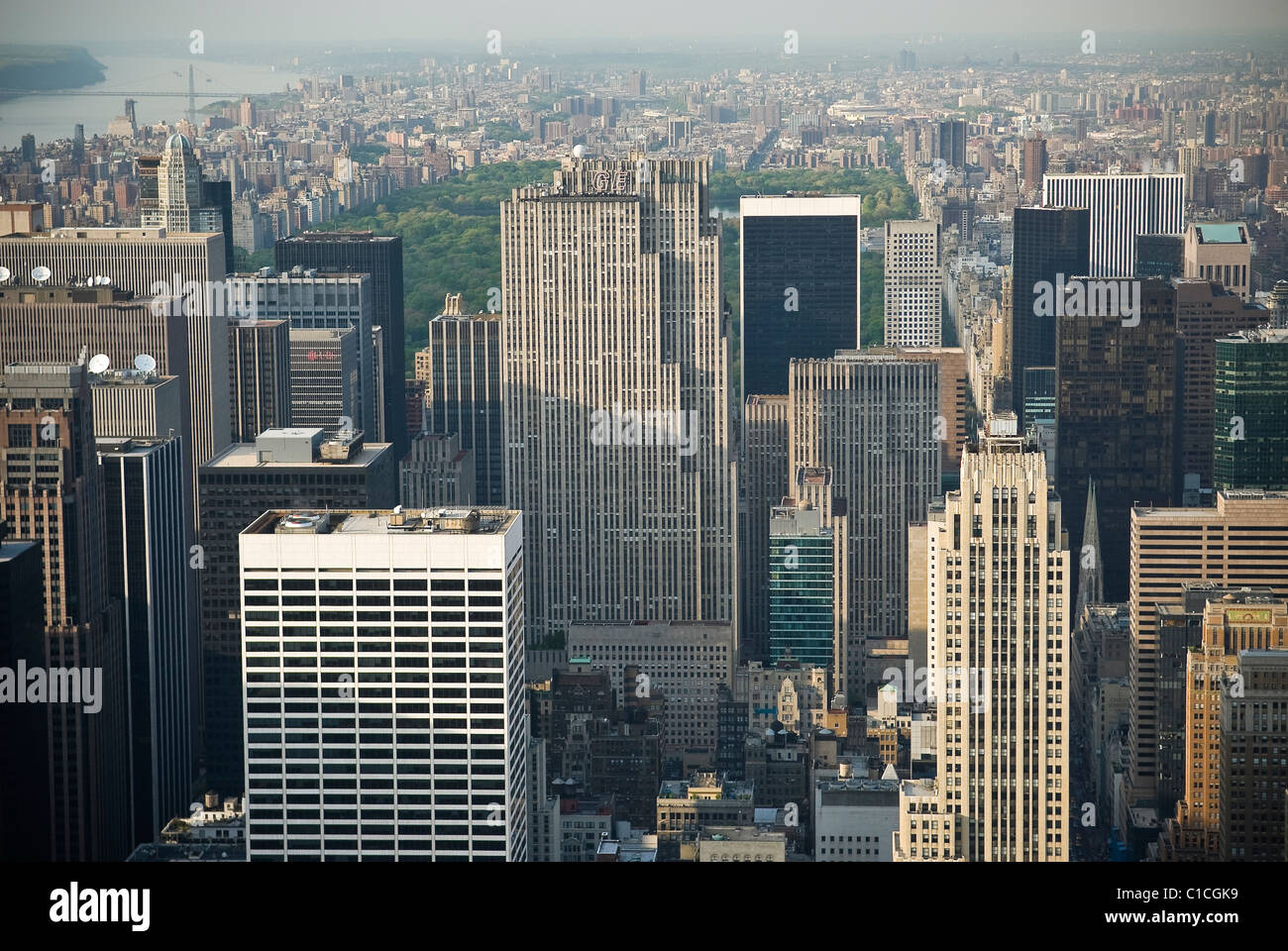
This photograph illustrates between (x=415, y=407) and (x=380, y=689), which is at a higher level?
(x=415, y=407)

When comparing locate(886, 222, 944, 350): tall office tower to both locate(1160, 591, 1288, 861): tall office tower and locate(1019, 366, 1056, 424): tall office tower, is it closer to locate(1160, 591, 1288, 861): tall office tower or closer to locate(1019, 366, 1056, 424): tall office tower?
locate(1019, 366, 1056, 424): tall office tower

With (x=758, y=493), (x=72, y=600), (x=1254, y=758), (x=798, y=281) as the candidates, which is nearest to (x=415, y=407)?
(x=758, y=493)

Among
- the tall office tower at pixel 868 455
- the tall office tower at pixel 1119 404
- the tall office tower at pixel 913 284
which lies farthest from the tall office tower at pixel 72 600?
the tall office tower at pixel 913 284

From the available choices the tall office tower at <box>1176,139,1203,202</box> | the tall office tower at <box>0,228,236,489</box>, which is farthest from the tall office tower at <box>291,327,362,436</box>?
the tall office tower at <box>1176,139,1203,202</box>

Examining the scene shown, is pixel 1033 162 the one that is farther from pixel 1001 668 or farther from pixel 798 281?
pixel 1001 668

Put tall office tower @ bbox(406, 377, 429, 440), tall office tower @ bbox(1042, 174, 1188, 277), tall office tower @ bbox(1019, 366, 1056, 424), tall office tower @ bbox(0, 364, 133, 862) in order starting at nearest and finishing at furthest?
tall office tower @ bbox(0, 364, 133, 862), tall office tower @ bbox(1042, 174, 1188, 277), tall office tower @ bbox(406, 377, 429, 440), tall office tower @ bbox(1019, 366, 1056, 424)
